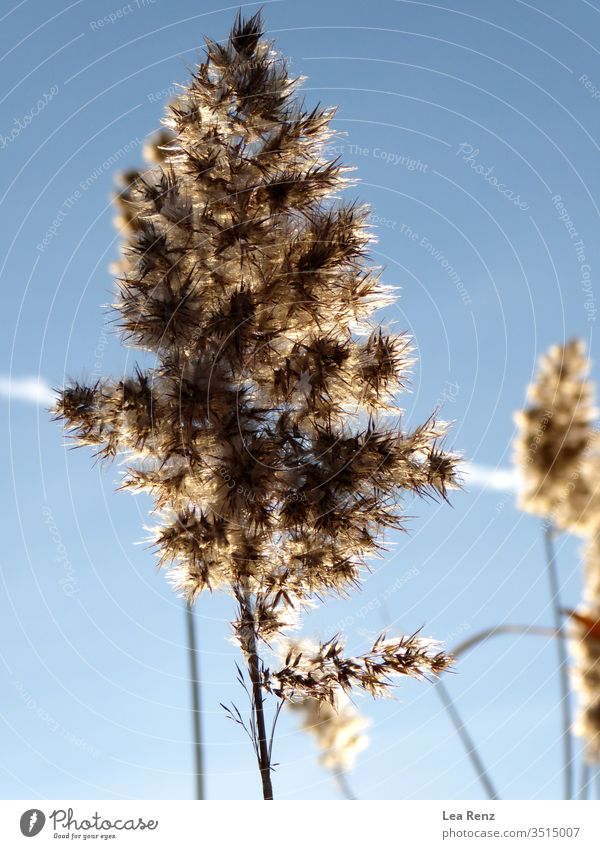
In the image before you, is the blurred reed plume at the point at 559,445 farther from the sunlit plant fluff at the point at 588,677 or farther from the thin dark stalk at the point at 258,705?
the thin dark stalk at the point at 258,705

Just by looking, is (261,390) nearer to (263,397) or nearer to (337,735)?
(263,397)

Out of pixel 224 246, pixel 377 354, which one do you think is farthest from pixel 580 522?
Result: pixel 224 246

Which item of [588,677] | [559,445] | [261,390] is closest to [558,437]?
[559,445]

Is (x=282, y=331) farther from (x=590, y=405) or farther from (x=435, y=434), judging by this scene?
(x=590, y=405)
